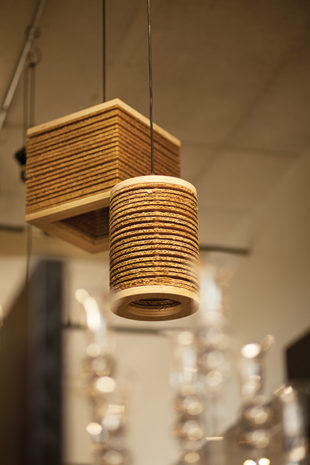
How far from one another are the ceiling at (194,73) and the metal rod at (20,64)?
0.10ft

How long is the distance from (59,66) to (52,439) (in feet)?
21.4

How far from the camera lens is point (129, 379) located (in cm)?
925

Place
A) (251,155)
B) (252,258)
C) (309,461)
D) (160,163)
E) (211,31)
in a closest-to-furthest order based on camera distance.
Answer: (160,163), (211,31), (309,461), (251,155), (252,258)

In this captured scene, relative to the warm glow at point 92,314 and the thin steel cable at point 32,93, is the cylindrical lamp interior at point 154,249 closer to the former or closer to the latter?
the thin steel cable at point 32,93

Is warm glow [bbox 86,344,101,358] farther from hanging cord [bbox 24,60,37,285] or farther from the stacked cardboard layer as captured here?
the stacked cardboard layer

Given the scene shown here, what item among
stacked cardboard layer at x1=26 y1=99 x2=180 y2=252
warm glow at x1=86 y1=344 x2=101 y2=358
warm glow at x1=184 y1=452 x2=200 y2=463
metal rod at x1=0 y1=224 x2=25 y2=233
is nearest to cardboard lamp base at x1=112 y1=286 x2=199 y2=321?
stacked cardboard layer at x1=26 y1=99 x2=180 y2=252

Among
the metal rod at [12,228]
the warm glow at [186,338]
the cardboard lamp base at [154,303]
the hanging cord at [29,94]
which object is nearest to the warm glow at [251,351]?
the warm glow at [186,338]

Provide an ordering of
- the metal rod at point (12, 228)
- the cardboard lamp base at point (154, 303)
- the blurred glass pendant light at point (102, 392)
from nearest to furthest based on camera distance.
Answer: the cardboard lamp base at point (154, 303) → the metal rod at point (12, 228) → the blurred glass pendant light at point (102, 392)

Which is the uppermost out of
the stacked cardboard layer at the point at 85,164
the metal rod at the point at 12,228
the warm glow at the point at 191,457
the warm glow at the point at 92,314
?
the metal rod at the point at 12,228

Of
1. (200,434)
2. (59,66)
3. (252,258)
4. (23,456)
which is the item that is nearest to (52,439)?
(23,456)

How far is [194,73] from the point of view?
192 inches

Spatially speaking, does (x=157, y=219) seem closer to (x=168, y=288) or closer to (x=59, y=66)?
(x=168, y=288)

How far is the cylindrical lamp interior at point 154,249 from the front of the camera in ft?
8.03

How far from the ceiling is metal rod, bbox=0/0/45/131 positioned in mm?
32
